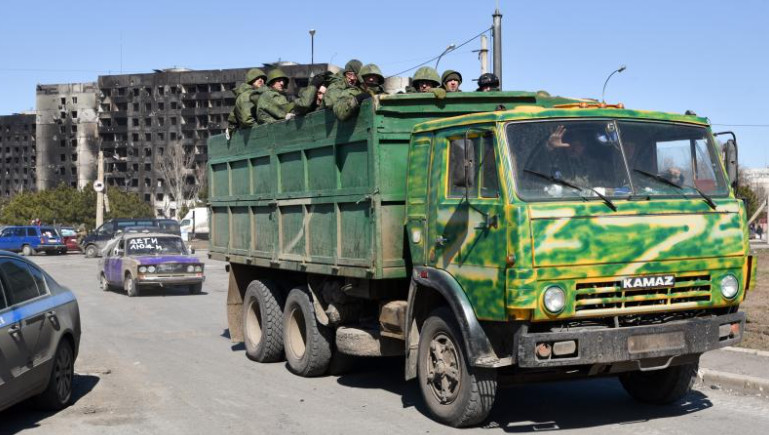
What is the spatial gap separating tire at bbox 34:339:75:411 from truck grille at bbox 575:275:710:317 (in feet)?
15.4

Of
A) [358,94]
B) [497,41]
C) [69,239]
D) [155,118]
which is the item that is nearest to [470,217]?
[358,94]

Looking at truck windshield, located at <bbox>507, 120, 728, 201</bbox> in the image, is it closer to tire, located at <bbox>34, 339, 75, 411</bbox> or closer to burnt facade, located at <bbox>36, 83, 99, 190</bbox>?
tire, located at <bbox>34, 339, 75, 411</bbox>

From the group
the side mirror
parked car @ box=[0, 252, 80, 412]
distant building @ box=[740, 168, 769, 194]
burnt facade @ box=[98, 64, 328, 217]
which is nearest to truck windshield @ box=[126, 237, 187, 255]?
parked car @ box=[0, 252, 80, 412]

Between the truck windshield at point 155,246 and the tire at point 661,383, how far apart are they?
17.0m

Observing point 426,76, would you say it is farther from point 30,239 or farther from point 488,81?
point 30,239

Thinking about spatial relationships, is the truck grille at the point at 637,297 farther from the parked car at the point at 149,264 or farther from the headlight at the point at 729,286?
the parked car at the point at 149,264

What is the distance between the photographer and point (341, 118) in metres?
8.85

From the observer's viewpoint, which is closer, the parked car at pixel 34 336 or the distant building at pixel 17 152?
the parked car at pixel 34 336

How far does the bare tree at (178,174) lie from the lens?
106719 mm

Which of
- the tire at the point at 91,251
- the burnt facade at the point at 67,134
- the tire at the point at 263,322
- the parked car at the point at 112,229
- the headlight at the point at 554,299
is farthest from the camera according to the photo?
the burnt facade at the point at 67,134

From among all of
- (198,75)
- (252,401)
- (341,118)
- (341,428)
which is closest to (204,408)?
(252,401)

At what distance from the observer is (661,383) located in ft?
26.6

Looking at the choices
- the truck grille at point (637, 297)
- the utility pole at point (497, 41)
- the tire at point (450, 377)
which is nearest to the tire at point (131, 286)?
the utility pole at point (497, 41)

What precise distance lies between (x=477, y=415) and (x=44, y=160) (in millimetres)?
159128
